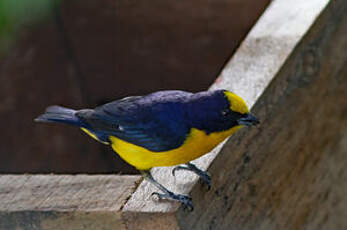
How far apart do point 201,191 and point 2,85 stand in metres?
1.69

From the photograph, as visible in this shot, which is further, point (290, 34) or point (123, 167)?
point (123, 167)

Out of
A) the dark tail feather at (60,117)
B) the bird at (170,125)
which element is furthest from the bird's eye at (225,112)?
the dark tail feather at (60,117)

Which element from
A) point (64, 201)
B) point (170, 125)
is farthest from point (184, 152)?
point (64, 201)

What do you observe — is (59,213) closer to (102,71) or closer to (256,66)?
(256,66)

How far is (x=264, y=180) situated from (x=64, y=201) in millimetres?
473

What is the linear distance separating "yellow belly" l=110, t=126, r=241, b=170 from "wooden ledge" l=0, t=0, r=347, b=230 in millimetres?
27

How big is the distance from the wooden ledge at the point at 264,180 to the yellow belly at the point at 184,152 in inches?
1.1

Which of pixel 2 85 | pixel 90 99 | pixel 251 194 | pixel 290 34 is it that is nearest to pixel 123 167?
pixel 90 99

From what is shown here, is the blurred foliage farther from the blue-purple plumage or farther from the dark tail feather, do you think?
the blue-purple plumage

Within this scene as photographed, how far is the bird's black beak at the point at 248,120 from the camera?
4.43ft

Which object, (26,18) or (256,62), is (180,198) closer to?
(256,62)

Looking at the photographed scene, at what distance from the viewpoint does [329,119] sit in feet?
3.23

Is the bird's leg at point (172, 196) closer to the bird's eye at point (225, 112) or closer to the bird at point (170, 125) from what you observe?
the bird at point (170, 125)

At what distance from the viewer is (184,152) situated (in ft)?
4.85
